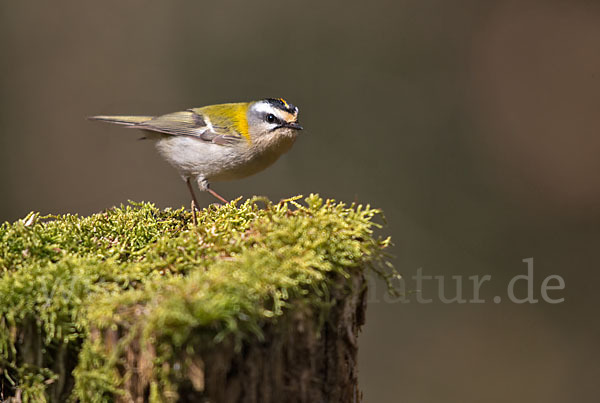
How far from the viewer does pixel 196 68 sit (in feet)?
25.3

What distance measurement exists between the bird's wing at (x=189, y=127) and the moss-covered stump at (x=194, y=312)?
1432 millimetres

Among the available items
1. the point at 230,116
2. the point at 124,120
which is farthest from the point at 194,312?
the point at 124,120

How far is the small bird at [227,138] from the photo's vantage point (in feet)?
12.3

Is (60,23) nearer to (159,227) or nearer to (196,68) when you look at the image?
(196,68)

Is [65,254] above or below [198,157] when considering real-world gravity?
below

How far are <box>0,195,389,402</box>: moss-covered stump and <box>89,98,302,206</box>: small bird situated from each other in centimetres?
135

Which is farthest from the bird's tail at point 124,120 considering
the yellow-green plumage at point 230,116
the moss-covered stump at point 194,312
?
the moss-covered stump at point 194,312

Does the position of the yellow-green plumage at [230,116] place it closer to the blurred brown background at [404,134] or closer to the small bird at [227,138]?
the small bird at [227,138]

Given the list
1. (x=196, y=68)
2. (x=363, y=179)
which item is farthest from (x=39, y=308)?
(x=196, y=68)

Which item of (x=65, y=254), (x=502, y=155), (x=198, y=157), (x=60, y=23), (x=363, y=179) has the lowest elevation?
(x=65, y=254)

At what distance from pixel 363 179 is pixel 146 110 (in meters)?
3.05

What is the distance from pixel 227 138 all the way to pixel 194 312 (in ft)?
7.39

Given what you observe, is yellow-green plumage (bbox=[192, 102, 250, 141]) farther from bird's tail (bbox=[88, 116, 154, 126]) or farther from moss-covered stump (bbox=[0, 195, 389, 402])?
moss-covered stump (bbox=[0, 195, 389, 402])

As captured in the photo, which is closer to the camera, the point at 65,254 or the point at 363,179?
the point at 65,254
